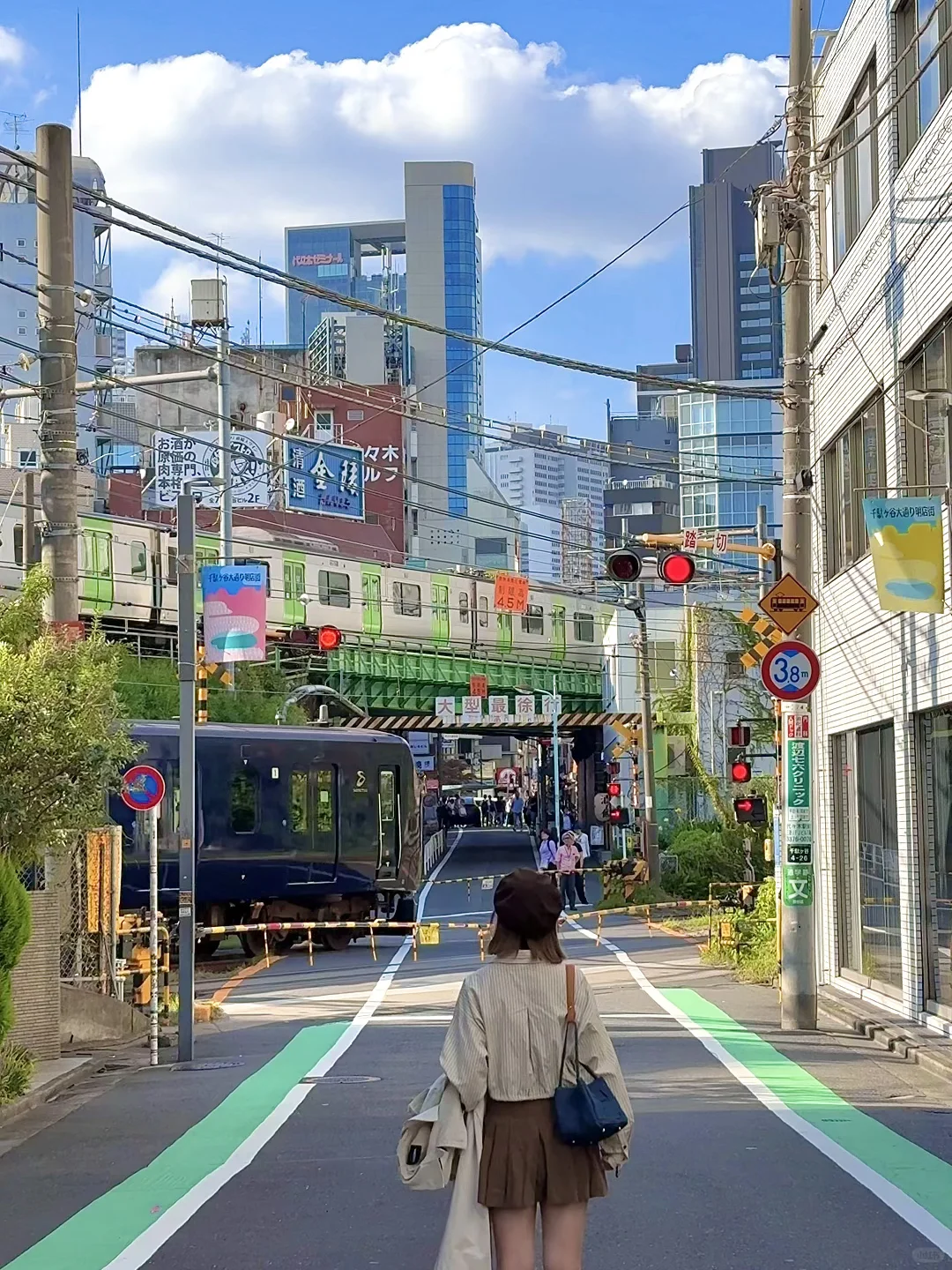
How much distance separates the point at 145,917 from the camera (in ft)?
81.5

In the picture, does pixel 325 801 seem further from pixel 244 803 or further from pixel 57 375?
pixel 57 375

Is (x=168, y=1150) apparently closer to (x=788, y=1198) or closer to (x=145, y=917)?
(x=788, y=1198)

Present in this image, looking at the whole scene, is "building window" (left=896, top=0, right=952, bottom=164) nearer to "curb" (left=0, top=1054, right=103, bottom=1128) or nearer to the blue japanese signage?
"curb" (left=0, top=1054, right=103, bottom=1128)

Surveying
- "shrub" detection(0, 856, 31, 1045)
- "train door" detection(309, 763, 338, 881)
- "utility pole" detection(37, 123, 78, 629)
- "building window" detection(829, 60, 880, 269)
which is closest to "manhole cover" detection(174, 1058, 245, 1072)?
"shrub" detection(0, 856, 31, 1045)

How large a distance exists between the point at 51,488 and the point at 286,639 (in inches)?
1508

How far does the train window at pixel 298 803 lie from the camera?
1206 inches

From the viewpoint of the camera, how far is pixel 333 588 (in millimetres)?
55812

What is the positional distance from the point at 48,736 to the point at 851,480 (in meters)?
10.5

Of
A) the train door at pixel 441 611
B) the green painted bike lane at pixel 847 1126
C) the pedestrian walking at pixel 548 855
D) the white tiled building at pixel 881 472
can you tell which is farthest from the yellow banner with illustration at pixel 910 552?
the train door at pixel 441 611

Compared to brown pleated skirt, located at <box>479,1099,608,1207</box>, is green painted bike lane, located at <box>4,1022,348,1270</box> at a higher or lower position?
Answer: lower

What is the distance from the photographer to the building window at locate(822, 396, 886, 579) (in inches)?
727

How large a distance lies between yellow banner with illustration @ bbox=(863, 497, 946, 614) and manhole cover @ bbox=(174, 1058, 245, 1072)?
682 centimetres

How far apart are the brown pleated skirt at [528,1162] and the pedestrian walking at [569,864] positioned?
33552mm

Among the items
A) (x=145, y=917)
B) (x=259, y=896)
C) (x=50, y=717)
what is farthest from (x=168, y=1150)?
(x=259, y=896)
